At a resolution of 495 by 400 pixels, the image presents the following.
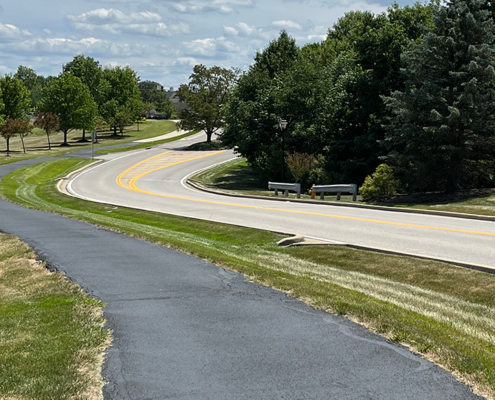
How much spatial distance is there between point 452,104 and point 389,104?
121 inches

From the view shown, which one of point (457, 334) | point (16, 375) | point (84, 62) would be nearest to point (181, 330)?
point (16, 375)

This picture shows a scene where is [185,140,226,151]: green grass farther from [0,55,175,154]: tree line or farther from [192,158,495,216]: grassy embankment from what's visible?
[0,55,175,154]: tree line

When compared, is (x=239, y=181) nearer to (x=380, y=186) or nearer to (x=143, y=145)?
(x=380, y=186)

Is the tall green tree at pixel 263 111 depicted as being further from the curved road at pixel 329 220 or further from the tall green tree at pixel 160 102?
the tall green tree at pixel 160 102

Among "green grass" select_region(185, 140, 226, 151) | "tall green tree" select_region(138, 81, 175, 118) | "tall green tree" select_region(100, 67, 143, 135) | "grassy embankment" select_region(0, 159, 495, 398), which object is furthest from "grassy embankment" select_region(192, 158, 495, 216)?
"tall green tree" select_region(138, 81, 175, 118)

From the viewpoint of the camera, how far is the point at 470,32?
1032 inches

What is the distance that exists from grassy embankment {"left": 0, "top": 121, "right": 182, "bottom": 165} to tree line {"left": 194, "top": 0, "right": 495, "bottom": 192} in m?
32.3

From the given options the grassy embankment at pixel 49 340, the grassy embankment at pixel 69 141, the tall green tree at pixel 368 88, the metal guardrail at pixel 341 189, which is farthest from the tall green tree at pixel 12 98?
the grassy embankment at pixel 49 340

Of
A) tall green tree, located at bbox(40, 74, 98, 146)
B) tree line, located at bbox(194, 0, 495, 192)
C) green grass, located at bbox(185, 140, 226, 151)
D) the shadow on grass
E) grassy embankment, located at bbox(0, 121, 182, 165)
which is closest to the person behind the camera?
tree line, located at bbox(194, 0, 495, 192)

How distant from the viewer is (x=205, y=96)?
240ft

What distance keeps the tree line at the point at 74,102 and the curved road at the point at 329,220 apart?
32.5 meters

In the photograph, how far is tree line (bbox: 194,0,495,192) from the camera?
25875 millimetres

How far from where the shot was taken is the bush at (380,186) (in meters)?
26.5

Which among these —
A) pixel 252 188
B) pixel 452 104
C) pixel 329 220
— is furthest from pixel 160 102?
pixel 329 220
